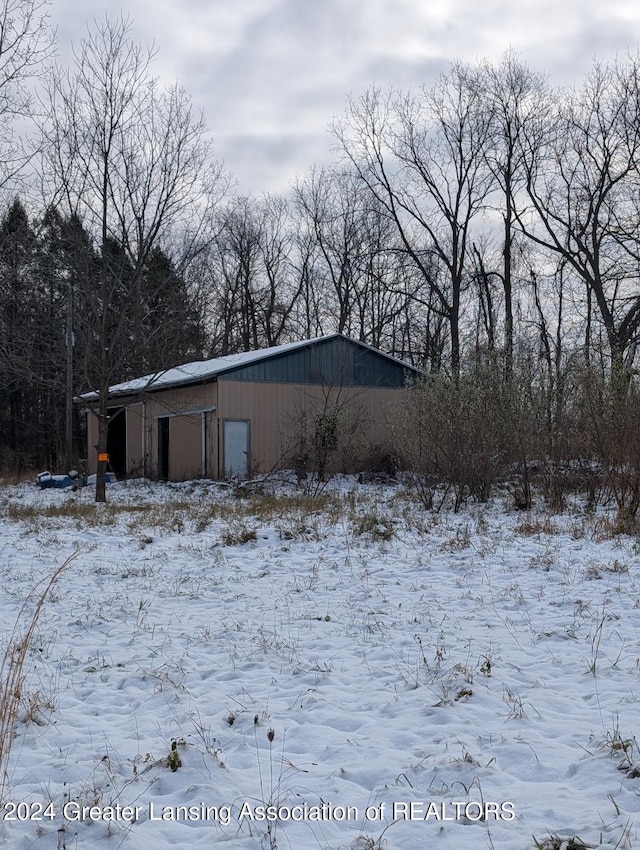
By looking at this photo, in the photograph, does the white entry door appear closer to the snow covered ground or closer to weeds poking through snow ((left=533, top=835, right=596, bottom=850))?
the snow covered ground

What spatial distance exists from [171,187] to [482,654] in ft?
53.0

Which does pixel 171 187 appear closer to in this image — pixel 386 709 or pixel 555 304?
pixel 386 709

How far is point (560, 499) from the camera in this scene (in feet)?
44.1

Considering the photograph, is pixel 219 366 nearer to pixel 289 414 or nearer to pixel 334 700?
pixel 289 414

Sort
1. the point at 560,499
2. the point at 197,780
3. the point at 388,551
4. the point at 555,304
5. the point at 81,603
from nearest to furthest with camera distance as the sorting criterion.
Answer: the point at 197,780 < the point at 81,603 < the point at 388,551 < the point at 560,499 < the point at 555,304

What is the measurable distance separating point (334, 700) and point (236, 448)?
17.4 m

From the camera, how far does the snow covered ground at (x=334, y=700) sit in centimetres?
321

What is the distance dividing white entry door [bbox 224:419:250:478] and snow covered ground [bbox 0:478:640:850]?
38.9ft

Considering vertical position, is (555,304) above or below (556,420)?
above

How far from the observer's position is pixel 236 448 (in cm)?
2184

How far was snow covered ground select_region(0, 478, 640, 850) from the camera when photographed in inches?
126

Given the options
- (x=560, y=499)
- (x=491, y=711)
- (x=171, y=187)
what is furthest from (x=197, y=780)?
(x=171, y=187)

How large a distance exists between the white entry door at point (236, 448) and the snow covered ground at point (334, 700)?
1185cm

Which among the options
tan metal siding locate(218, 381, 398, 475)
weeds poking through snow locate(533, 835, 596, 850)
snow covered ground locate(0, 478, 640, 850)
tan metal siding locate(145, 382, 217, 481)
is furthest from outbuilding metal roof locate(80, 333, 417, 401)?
weeds poking through snow locate(533, 835, 596, 850)
